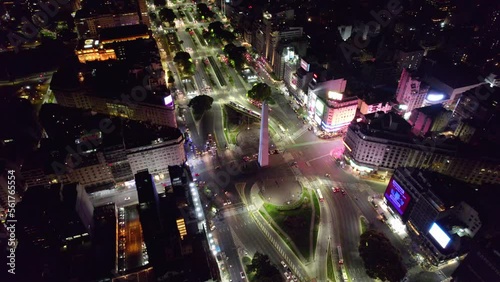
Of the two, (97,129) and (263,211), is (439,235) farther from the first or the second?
(97,129)

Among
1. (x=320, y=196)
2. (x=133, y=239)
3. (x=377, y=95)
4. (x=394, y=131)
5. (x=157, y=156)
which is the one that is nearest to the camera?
(x=133, y=239)

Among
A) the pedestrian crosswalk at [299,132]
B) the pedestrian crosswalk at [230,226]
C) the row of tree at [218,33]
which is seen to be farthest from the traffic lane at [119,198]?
the row of tree at [218,33]

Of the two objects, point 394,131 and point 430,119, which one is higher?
point 394,131

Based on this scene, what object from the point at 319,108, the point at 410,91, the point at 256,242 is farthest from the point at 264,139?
the point at 410,91

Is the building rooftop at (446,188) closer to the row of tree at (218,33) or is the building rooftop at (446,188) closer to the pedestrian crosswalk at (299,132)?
the pedestrian crosswalk at (299,132)

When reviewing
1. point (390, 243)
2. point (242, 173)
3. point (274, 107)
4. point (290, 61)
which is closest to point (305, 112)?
point (274, 107)

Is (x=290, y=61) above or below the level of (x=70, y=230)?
above

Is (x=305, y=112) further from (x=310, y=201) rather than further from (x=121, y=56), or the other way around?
(x=121, y=56)
